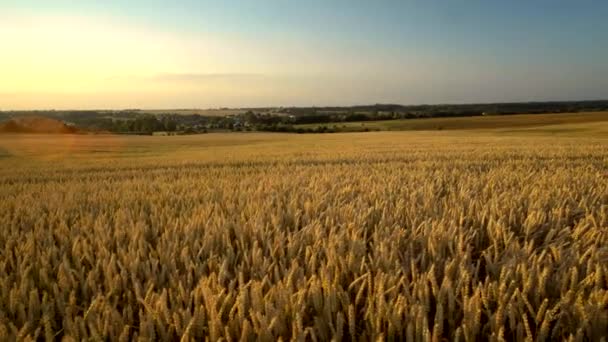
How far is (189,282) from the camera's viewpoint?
2.19 metres

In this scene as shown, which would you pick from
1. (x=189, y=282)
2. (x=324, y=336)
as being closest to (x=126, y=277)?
(x=189, y=282)

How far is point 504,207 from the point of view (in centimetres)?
398

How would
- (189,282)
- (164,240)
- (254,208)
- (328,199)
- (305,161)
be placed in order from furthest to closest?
(305,161) < (328,199) < (254,208) < (164,240) < (189,282)

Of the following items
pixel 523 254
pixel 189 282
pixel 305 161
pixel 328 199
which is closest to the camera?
pixel 189 282

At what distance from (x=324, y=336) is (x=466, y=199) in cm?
334

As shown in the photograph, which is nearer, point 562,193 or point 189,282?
point 189,282

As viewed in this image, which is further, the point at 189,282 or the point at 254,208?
the point at 254,208

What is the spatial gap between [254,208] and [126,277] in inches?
80.8

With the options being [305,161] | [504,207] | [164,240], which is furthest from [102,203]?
[305,161]

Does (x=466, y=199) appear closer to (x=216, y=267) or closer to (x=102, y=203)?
(x=216, y=267)

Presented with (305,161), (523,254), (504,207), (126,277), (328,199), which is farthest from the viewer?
(305,161)

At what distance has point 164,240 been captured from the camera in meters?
3.06

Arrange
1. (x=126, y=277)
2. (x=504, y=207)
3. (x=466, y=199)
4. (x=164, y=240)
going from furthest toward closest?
(x=466, y=199), (x=504, y=207), (x=164, y=240), (x=126, y=277)

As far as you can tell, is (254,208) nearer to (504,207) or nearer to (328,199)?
(328,199)
